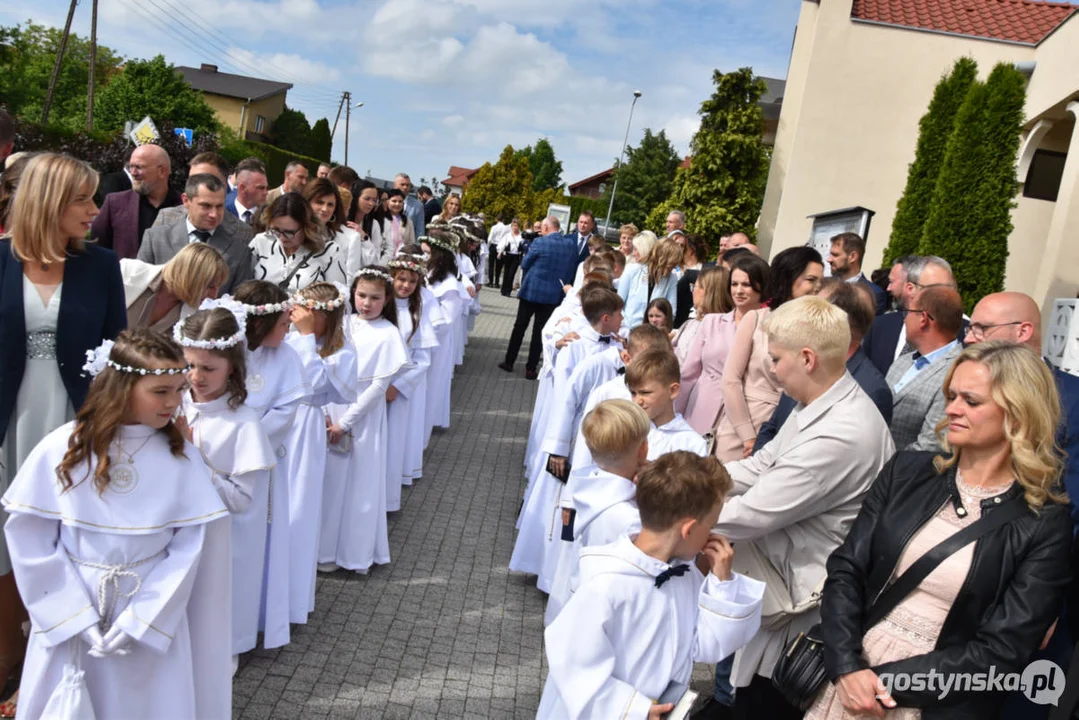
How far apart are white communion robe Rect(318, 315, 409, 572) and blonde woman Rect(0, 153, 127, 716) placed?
202 centimetres

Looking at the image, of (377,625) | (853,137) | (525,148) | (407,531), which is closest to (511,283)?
(853,137)

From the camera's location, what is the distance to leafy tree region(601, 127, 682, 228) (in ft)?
267

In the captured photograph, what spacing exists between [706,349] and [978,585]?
3.52m

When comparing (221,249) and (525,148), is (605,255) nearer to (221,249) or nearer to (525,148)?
(221,249)

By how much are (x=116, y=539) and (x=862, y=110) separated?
17.9 metres

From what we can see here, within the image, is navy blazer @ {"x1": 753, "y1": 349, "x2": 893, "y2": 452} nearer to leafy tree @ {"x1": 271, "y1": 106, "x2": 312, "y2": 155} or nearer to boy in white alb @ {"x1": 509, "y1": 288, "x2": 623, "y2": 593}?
boy in white alb @ {"x1": 509, "y1": 288, "x2": 623, "y2": 593}

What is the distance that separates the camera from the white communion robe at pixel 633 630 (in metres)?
2.69

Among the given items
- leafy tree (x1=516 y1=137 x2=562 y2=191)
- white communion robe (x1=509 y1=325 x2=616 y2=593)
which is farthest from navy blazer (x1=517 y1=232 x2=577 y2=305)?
leafy tree (x1=516 y1=137 x2=562 y2=191)

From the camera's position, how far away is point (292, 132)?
283 feet

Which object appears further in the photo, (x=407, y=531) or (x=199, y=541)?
(x=407, y=531)

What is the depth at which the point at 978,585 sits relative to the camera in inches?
109

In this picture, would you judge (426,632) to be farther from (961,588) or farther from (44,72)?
(44,72)

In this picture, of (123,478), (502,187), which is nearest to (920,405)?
(123,478)

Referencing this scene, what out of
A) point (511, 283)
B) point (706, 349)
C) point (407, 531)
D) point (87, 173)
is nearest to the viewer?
point (87, 173)
